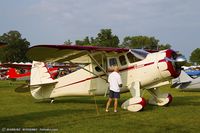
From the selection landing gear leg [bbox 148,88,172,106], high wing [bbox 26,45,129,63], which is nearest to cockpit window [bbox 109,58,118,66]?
high wing [bbox 26,45,129,63]

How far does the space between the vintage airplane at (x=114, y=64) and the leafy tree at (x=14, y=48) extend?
302ft

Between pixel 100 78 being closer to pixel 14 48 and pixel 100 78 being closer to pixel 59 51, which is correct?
pixel 59 51

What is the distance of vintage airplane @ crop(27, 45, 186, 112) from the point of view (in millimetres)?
11695

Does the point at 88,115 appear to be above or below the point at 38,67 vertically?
below

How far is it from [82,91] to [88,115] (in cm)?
341

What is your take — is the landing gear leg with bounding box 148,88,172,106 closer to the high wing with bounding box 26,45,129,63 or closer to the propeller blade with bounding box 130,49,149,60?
the propeller blade with bounding box 130,49,149,60

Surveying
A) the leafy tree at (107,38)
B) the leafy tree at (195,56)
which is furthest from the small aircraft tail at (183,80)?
the leafy tree at (195,56)

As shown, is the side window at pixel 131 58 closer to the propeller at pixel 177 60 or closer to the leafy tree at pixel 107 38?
the propeller at pixel 177 60

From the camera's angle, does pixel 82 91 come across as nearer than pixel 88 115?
No

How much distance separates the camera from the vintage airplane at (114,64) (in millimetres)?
11695

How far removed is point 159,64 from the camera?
1181cm

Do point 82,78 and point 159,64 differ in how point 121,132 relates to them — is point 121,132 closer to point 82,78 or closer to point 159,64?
point 159,64

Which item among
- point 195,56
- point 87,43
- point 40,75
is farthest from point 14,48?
point 40,75

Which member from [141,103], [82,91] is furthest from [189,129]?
[82,91]
